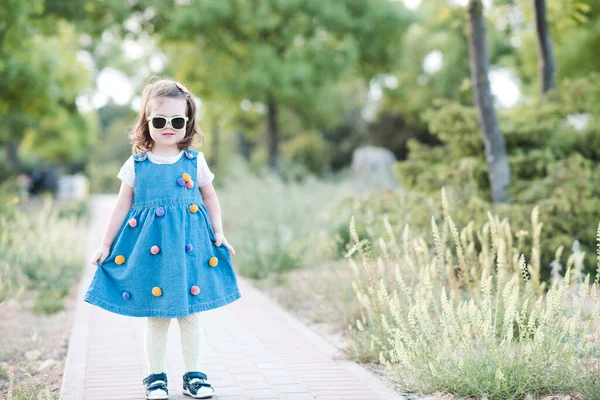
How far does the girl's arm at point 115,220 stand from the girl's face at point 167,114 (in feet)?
1.11

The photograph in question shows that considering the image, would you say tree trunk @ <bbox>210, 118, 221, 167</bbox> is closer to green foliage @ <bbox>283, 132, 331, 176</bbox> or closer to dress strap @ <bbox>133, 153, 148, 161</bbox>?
green foliage @ <bbox>283, 132, 331, 176</bbox>

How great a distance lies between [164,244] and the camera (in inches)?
158

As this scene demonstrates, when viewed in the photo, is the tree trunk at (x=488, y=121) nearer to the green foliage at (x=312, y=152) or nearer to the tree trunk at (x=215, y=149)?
the green foliage at (x=312, y=152)

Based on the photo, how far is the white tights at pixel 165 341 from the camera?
13.8 ft

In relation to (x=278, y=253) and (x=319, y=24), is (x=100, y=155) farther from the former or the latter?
(x=278, y=253)

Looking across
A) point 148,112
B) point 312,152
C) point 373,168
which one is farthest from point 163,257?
point 312,152

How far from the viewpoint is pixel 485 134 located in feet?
26.2

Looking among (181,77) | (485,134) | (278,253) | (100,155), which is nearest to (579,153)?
(485,134)

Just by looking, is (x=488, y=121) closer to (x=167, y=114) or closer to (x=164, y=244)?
(x=167, y=114)

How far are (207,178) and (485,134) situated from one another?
4493 mm

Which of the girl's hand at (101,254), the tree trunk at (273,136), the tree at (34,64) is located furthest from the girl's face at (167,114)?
the tree trunk at (273,136)

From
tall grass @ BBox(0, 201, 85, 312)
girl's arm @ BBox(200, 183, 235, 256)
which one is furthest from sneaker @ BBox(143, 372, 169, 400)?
tall grass @ BBox(0, 201, 85, 312)

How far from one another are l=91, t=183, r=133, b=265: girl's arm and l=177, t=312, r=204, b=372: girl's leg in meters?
0.59

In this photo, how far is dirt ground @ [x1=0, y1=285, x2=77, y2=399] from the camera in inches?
183
